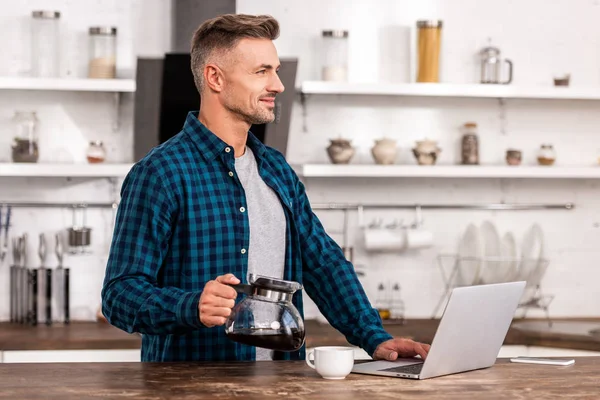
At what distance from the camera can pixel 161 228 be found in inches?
83.9

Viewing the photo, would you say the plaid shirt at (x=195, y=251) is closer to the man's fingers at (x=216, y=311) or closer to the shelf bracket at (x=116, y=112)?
the man's fingers at (x=216, y=311)

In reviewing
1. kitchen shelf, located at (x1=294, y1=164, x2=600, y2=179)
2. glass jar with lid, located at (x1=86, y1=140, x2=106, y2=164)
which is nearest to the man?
kitchen shelf, located at (x1=294, y1=164, x2=600, y2=179)

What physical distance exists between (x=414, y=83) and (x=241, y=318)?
8.27ft

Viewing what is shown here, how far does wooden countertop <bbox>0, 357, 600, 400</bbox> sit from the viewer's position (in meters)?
1.75

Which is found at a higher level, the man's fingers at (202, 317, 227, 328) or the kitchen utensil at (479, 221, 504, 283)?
the man's fingers at (202, 317, 227, 328)

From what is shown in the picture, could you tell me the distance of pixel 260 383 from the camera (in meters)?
1.85

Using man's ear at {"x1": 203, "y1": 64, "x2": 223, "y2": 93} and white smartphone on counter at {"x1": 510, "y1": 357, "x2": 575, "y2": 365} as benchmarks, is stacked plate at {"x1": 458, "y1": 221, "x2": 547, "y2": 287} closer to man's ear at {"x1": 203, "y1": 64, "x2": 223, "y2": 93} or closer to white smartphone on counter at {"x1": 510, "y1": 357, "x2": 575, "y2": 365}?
white smartphone on counter at {"x1": 510, "y1": 357, "x2": 575, "y2": 365}

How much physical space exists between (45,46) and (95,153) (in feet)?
1.68

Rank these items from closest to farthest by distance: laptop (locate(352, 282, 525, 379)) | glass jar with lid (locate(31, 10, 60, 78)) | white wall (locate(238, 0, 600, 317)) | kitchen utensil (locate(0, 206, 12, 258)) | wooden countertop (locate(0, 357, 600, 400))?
wooden countertop (locate(0, 357, 600, 400)) → laptop (locate(352, 282, 525, 379)) → glass jar with lid (locate(31, 10, 60, 78)) → kitchen utensil (locate(0, 206, 12, 258)) → white wall (locate(238, 0, 600, 317))

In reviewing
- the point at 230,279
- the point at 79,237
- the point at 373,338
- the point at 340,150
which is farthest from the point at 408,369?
the point at 79,237

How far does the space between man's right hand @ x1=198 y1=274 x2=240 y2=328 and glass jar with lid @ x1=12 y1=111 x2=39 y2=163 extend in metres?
2.40

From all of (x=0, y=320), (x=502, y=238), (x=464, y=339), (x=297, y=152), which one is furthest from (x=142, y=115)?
(x=464, y=339)

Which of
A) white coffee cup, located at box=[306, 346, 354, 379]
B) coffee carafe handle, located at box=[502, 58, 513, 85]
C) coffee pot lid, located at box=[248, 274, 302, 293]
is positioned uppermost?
coffee carafe handle, located at box=[502, 58, 513, 85]

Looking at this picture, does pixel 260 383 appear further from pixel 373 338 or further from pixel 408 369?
pixel 373 338
